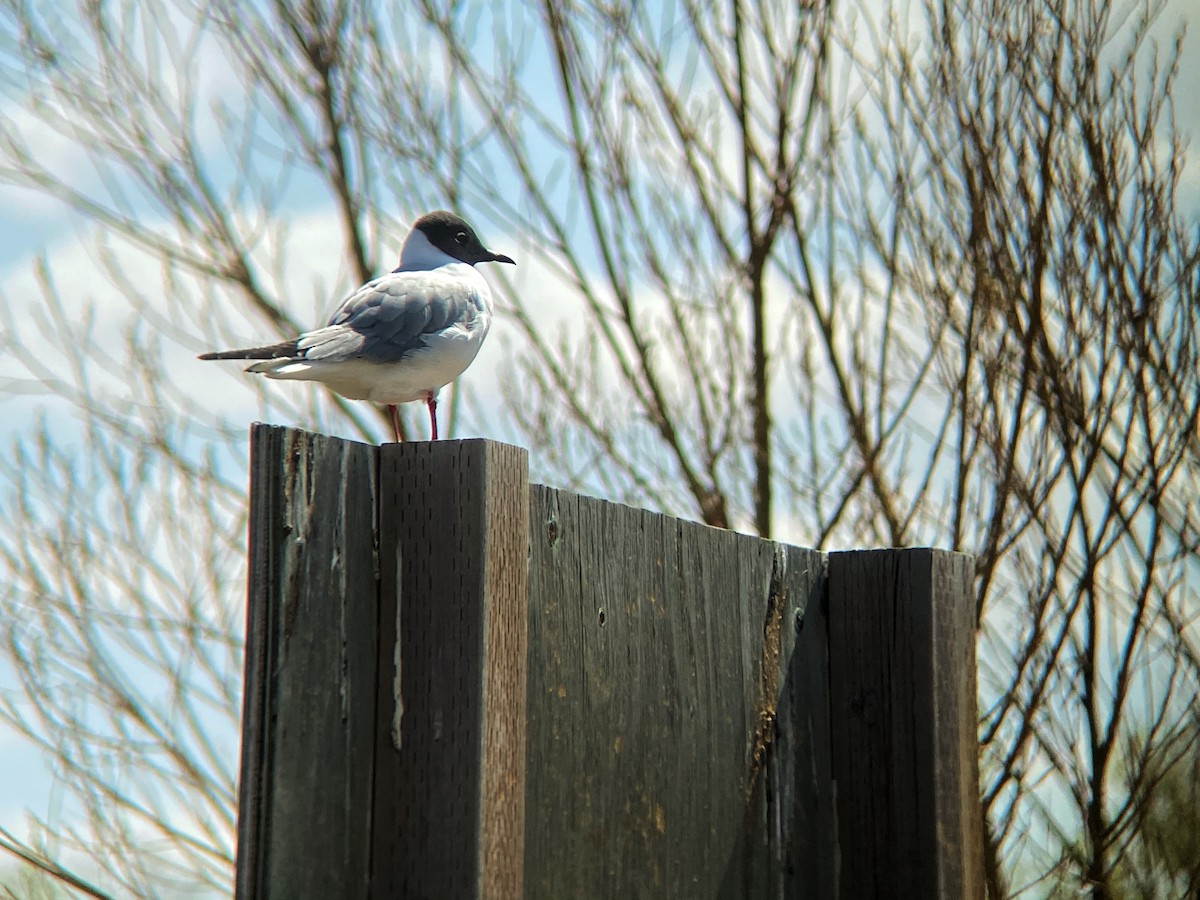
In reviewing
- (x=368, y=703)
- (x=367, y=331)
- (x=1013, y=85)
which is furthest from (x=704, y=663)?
(x=1013, y=85)

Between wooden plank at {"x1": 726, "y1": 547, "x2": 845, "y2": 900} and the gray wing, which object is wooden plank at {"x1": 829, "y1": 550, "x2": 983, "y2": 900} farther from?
the gray wing

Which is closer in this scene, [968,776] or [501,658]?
[501,658]

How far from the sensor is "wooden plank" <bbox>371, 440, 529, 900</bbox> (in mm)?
1616

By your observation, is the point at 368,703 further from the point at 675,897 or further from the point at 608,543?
the point at 675,897

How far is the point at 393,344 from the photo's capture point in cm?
293

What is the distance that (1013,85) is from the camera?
4262 millimetres

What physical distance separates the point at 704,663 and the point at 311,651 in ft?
2.50

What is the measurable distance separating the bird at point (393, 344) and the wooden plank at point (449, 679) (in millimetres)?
1119

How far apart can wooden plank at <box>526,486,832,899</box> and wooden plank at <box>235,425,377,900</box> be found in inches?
11.0

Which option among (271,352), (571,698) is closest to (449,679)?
(571,698)

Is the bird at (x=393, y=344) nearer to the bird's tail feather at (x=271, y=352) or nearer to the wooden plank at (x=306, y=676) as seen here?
the bird's tail feather at (x=271, y=352)

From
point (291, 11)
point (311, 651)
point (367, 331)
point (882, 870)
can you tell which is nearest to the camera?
point (311, 651)

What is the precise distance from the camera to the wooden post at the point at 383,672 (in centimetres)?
153

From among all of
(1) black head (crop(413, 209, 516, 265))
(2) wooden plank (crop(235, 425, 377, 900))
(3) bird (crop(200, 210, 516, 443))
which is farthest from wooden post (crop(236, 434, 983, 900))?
(1) black head (crop(413, 209, 516, 265))
